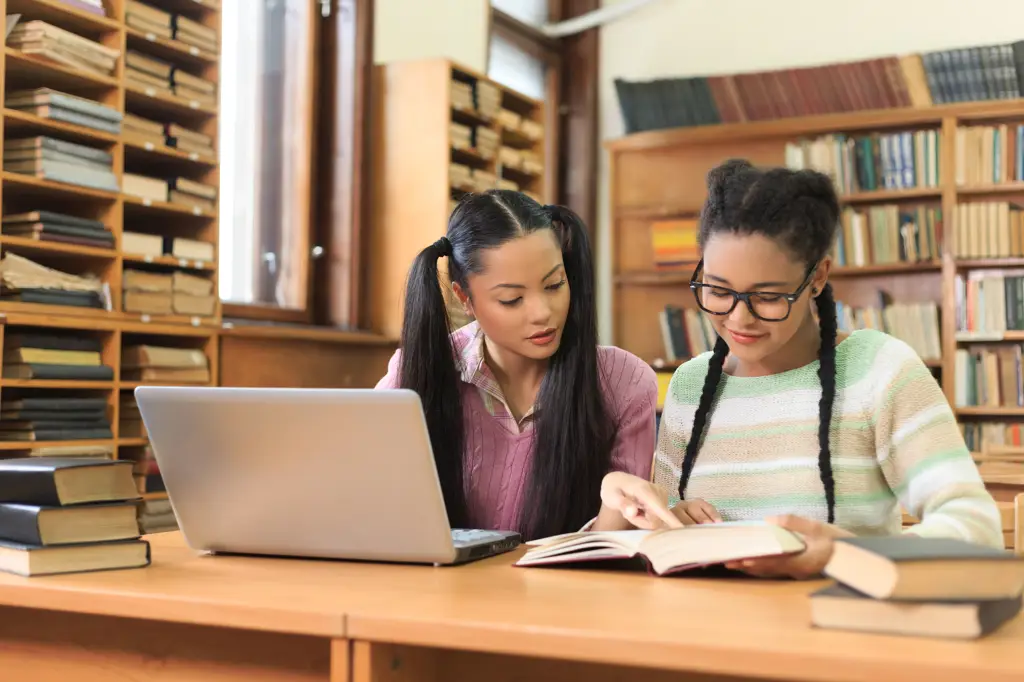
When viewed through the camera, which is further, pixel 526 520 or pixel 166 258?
pixel 166 258

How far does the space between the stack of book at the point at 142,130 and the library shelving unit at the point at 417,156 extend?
4.05ft

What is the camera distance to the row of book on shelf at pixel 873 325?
4832 millimetres

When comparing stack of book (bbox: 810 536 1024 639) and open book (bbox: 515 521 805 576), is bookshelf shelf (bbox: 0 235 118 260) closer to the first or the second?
open book (bbox: 515 521 805 576)

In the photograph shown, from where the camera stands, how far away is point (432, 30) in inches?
189

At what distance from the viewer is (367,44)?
4.46 metres

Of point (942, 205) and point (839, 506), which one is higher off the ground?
point (942, 205)

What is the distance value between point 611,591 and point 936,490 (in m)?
0.43

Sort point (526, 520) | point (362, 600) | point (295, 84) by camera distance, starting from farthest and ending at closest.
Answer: point (295, 84)
point (526, 520)
point (362, 600)

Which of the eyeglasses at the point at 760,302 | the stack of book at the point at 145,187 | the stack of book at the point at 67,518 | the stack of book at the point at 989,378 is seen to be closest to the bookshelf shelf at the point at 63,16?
the stack of book at the point at 145,187

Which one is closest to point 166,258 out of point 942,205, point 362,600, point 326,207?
point 326,207

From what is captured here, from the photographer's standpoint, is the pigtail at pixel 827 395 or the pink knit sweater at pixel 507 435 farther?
the pink knit sweater at pixel 507 435

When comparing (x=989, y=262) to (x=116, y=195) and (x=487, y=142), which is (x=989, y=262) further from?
(x=116, y=195)

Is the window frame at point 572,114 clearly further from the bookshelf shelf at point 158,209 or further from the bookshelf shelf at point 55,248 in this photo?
the bookshelf shelf at point 55,248

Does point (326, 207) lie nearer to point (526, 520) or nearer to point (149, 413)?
point (526, 520)
